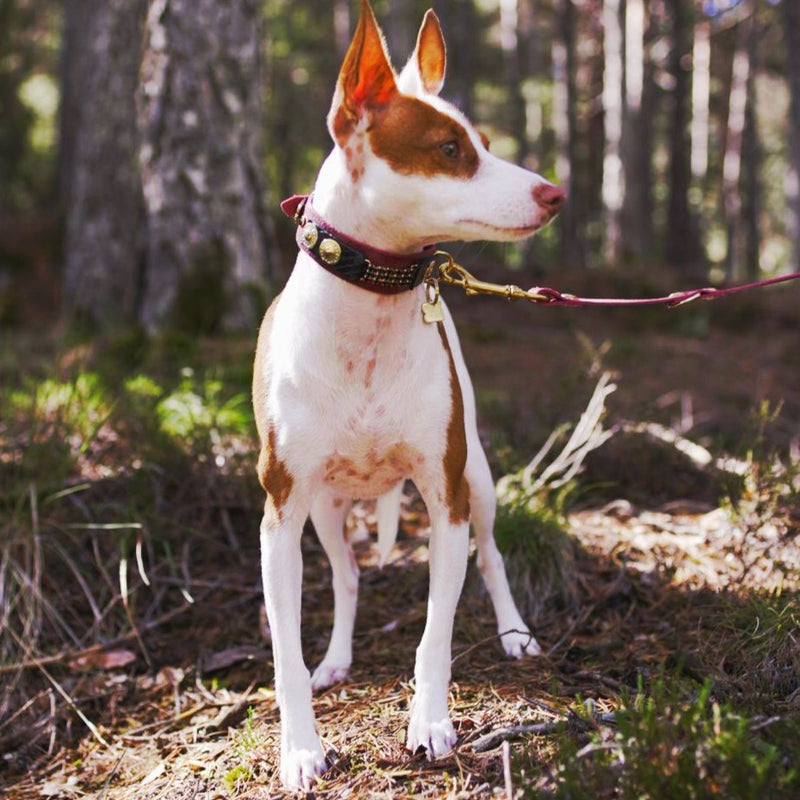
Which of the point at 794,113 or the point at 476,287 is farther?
the point at 794,113

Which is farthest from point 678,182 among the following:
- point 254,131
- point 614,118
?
point 254,131

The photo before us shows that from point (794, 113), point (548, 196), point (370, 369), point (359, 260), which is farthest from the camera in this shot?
point (794, 113)

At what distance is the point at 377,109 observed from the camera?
2426mm

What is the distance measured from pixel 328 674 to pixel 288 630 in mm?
742

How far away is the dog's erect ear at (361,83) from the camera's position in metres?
2.36

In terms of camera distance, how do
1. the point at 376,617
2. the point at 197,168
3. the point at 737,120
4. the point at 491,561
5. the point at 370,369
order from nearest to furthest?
the point at 370,369, the point at 491,561, the point at 376,617, the point at 197,168, the point at 737,120

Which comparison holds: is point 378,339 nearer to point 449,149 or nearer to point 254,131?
point 449,149

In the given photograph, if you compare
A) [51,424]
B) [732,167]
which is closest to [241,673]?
[51,424]

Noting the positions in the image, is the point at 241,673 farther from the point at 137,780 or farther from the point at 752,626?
the point at 752,626

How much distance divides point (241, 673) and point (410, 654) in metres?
0.70

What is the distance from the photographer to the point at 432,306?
107 inches

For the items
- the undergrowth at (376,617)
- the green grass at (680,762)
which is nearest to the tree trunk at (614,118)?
the undergrowth at (376,617)

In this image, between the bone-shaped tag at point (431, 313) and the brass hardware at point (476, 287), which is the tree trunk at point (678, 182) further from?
the bone-shaped tag at point (431, 313)

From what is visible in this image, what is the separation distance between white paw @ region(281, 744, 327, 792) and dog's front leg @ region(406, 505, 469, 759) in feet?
0.87
